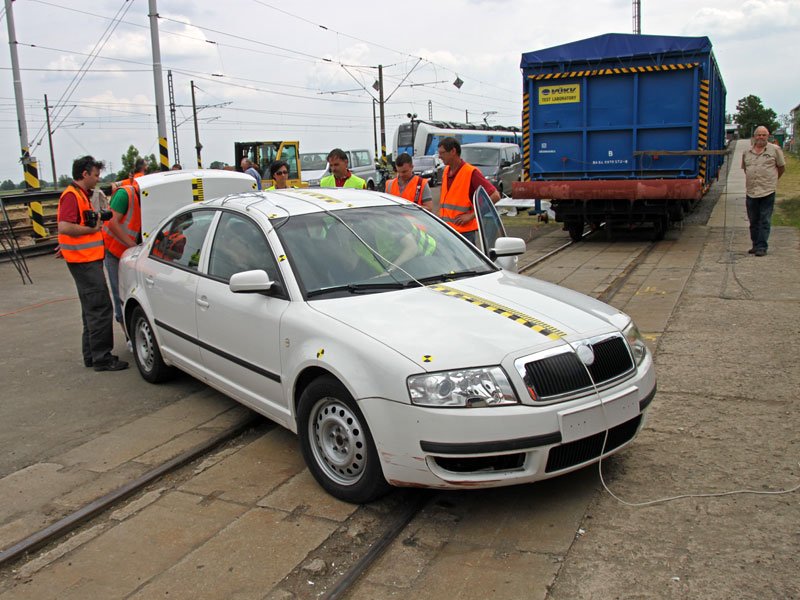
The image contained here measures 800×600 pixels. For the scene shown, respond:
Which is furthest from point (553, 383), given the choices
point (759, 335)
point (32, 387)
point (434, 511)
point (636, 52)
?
point (636, 52)

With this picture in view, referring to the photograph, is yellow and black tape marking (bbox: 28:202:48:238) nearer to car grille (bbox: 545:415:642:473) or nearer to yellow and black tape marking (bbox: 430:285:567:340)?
yellow and black tape marking (bbox: 430:285:567:340)

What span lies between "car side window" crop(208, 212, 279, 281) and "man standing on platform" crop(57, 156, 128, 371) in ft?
6.48

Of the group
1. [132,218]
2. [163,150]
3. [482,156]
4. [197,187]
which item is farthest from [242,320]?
[482,156]

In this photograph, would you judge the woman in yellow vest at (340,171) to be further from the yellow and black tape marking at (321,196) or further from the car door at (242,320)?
the car door at (242,320)

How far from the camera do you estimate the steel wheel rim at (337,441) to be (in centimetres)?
378

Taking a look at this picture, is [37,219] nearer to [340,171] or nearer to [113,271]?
[113,271]

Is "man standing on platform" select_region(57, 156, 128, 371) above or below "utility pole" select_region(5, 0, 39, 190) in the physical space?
below

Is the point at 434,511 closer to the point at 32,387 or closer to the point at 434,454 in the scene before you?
the point at 434,454

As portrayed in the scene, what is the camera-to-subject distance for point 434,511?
381cm

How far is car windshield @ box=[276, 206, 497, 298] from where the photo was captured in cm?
439

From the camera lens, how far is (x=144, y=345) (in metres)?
6.25

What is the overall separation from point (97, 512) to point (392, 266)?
2153 millimetres

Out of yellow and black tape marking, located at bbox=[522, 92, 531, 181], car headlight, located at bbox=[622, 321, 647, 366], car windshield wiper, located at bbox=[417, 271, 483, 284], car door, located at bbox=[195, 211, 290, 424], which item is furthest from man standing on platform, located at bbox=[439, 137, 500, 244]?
yellow and black tape marking, located at bbox=[522, 92, 531, 181]

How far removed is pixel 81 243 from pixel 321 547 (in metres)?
4.19
